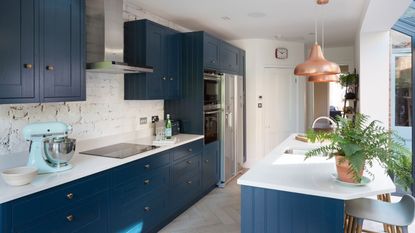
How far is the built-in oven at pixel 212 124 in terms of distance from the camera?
421cm

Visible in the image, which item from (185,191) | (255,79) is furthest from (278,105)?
(185,191)

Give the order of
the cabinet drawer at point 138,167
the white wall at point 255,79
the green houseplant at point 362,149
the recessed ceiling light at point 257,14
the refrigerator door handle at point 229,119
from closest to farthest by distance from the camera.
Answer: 1. the green houseplant at point 362,149
2. the cabinet drawer at point 138,167
3. the recessed ceiling light at point 257,14
4. the refrigerator door handle at point 229,119
5. the white wall at point 255,79

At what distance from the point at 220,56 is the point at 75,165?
113 inches

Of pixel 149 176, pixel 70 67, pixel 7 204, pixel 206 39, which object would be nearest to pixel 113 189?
pixel 149 176

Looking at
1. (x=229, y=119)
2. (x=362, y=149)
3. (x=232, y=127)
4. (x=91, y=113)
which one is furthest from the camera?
(x=232, y=127)

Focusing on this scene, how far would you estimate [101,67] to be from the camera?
8.92 ft

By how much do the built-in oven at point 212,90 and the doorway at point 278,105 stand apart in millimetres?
1629

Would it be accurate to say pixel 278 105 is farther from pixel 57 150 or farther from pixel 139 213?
pixel 57 150

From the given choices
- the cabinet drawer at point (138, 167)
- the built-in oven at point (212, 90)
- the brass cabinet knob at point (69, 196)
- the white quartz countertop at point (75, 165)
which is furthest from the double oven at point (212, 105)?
the brass cabinet knob at point (69, 196)

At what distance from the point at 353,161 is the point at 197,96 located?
2585mm

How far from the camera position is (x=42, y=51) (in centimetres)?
219

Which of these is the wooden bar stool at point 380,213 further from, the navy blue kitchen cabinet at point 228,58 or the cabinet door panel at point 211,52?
the navy blue kitchen cabinet at point 228,58

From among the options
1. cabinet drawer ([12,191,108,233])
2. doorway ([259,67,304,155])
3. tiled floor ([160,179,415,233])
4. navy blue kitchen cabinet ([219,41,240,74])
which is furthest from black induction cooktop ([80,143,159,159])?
doorway ([259,67,304,155])

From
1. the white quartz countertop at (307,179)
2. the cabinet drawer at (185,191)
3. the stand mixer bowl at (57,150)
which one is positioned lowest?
the cabinet drawer at (185,191)
